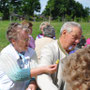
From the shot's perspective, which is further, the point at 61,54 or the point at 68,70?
the point at 61,54

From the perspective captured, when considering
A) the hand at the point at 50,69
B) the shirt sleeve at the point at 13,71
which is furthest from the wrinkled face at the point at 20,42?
the hand at the point at 50,69

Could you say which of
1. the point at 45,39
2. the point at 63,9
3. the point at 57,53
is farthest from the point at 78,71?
the point at 63,9

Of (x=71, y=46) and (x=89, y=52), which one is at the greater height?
(x=89, y=52)

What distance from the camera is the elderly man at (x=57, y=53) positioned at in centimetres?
173

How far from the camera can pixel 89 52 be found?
107 centimetres

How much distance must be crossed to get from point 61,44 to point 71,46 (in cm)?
24

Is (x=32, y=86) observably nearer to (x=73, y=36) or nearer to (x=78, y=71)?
(x=73, y=36)

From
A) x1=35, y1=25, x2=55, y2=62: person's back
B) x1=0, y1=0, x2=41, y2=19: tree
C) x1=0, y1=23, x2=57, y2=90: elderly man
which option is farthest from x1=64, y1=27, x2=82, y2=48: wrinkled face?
x1=0, y1=0, x2=41, y2=19: tree

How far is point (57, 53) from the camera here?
200 centimetres

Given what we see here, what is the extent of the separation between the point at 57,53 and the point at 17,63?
49 cm

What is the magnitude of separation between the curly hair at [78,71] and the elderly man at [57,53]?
56 cm

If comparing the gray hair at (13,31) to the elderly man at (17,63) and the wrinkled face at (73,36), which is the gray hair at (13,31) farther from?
the wrinkled face at (73,36)

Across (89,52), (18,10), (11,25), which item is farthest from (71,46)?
(18,10)

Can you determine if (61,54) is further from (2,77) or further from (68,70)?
(68,70)
